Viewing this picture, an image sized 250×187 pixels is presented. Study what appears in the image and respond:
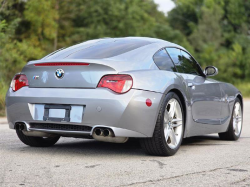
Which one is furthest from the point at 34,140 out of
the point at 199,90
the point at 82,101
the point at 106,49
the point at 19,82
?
the point at 199,90

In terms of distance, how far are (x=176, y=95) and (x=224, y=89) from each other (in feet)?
5.71

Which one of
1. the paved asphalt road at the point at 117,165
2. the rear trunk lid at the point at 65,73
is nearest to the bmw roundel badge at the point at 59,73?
the rear trunk lid at the point at 65,73

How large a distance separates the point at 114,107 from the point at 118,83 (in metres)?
0.27

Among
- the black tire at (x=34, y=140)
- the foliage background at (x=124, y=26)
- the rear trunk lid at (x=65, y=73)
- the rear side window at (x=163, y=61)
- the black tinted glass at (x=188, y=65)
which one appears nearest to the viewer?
the rear trunk lid at (x=65, y=73)

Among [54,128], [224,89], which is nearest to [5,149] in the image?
[54,128]

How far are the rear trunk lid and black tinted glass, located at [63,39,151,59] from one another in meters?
0.37

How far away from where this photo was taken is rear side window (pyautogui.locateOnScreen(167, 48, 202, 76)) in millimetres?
6316

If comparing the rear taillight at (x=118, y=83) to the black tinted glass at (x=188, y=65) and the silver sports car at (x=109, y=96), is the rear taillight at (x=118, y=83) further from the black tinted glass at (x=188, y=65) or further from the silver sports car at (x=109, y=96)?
the black tinted glass at (x=188, y=65)

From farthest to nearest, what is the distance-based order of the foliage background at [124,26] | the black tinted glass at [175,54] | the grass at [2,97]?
the foliage background at [124,26], the grass at [2,97], the black tinted glass at [175,54]

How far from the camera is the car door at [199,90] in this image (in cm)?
625

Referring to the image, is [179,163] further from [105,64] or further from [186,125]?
[105,64]

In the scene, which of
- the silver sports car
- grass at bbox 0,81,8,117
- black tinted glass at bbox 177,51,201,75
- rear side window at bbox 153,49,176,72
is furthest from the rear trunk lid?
grass at bbox 0,81,8,117

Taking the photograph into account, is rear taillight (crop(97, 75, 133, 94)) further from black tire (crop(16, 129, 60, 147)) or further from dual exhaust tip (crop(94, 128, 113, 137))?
black tire (crop(16, 129, 60, 147))

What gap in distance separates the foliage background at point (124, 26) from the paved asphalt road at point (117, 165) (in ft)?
21.4
